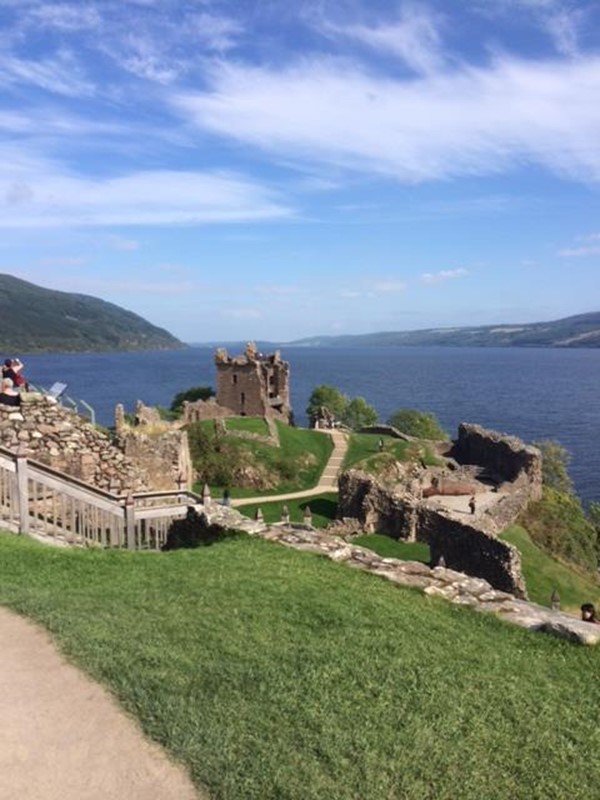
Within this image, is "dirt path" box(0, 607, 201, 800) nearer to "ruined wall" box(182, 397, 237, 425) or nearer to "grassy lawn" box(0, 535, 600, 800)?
"grassy lawn" box(0, 535, 600, 800)

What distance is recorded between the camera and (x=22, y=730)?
7398mm

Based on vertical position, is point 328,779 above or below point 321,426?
above

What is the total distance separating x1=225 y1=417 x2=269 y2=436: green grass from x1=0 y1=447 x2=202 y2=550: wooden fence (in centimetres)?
3680

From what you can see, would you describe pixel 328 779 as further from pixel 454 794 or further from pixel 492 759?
pixel 492 759

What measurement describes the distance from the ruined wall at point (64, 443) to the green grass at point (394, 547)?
60.3 feet

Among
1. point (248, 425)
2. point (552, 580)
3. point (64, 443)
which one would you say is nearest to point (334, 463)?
point (248, 425)

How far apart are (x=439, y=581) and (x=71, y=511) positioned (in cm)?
803

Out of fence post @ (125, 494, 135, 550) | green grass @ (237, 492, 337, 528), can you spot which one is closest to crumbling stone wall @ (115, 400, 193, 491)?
green grass @ (237, 492, 337, 528)

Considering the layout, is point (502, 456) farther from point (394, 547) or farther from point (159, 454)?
point (159, 454)

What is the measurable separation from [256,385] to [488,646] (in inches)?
2264

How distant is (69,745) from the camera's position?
7168 mm

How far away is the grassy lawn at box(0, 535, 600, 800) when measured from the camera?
6.88m

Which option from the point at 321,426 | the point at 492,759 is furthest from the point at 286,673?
the point at 321,426

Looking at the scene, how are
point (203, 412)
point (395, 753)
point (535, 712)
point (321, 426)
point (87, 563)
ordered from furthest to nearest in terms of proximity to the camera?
point (321, 426) < point (203, 412) < point (87, 563) < point (535, 712) < point (395, 753)
